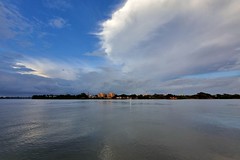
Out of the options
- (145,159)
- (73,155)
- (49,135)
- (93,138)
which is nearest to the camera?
(145,159)

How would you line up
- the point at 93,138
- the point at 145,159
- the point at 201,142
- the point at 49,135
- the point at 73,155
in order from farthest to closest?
1. the point at 49,135
2. the point at 93,138
3. the point at 201,142
4. the point at 73,155
5. the point at 145,159

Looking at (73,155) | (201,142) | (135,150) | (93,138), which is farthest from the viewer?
(93,138)

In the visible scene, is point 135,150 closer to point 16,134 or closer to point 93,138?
point 93,138

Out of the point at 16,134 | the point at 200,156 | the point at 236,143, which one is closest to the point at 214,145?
the point at 236,143

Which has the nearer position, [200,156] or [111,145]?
[200,156]

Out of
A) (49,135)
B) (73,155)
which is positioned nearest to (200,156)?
(73,155)

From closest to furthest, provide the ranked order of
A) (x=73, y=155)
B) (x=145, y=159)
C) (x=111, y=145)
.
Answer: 1. (x=145, y=159)
2. (x=73, y=155)
3. (x=111, y=145)

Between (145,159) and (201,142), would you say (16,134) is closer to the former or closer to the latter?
(145,159)

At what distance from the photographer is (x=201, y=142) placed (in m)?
13.8

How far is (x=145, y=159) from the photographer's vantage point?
10.1 m

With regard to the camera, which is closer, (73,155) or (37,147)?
(73,155)

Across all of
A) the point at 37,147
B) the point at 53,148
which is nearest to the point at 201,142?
the point at 53,148

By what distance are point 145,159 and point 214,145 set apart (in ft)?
18.2

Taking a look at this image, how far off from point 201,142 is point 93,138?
739 cm
